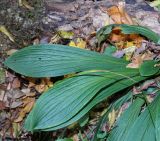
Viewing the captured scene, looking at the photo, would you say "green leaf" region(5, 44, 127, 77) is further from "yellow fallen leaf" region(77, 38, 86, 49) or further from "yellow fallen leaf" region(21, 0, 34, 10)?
"yellow fallen leaf" region(21, 0, 34, 10)

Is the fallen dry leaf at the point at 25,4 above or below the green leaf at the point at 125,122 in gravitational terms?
above

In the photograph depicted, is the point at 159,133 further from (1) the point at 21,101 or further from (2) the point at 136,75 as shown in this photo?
(1) the point at 21,101

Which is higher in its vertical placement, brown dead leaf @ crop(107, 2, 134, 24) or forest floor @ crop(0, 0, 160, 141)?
brown dead leaf @ crop(107, 2, 134, 24)

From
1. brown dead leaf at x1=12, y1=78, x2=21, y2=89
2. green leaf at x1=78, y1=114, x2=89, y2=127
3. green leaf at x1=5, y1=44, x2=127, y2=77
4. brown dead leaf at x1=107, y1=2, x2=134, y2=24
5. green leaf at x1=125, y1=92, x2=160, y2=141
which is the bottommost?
green leaf at x1=78, y1=114, x2=89, y2=127

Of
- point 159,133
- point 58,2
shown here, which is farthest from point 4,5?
point 159,133

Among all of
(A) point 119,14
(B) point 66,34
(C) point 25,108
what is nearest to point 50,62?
(C) point 25,108

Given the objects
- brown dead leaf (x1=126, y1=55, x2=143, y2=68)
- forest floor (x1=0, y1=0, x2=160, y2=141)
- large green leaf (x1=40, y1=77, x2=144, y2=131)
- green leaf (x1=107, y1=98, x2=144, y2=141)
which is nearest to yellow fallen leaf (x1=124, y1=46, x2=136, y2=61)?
brown dead leaf (x1=126, y1=55, x2=143, y2=68)

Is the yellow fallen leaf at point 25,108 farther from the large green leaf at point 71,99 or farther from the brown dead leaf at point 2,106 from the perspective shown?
the large green leaf at point 71,99

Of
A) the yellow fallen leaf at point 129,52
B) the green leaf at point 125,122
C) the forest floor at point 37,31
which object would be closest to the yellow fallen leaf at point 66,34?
the forest floor at point 37,31
